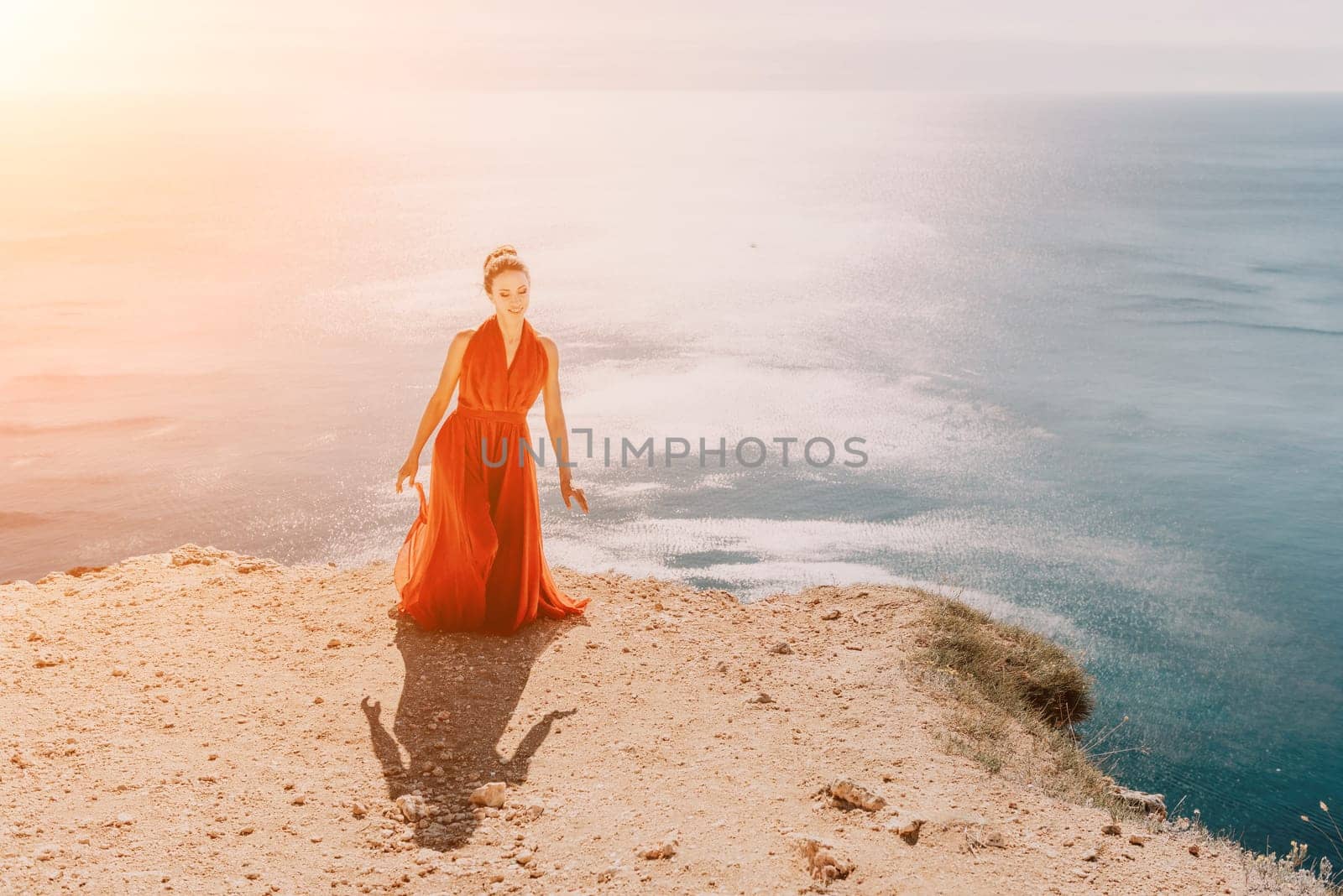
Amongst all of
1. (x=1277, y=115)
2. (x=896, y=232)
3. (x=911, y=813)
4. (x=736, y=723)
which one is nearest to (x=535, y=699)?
(x=736, y=723)

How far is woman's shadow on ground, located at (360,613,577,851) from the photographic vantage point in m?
5.11

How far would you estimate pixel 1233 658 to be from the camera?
36.5 ft

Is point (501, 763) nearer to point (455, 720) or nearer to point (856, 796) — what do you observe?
point (455, 720)

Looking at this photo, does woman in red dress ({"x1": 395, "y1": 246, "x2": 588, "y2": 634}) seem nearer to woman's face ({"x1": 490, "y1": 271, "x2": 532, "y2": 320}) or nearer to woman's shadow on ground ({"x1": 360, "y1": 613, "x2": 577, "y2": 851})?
woman's face ({"x1": 490, "y1": 271, "x2": 532, "y2": 320})

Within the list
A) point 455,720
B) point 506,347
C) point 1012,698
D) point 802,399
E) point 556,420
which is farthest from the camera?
point 802,399

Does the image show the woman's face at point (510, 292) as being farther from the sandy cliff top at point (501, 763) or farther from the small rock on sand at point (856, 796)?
the small rock on sand at point (856, 796)

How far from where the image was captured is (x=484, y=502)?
6.86 m

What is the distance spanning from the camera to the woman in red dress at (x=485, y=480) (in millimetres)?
6668

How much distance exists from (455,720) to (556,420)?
2030 mm

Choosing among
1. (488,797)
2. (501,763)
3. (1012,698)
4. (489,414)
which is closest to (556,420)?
(489,414)

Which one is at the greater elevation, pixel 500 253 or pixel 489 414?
pixel 500 253

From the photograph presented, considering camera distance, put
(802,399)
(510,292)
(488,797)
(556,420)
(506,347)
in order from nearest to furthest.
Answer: (488,797) → (510,292) → (506,347) → (556,420) → (802,399)

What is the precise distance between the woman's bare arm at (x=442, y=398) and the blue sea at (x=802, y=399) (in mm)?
5334

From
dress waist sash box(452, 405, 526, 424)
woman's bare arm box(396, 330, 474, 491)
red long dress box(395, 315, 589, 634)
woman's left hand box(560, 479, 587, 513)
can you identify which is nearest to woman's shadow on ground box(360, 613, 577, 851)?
red long dress box(395, 315, 589, 634)
